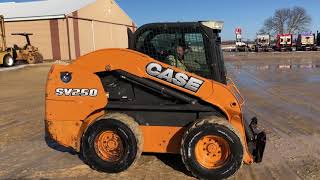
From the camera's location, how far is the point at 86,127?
645 centimetres

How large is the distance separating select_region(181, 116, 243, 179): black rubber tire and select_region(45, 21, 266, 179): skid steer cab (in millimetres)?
12

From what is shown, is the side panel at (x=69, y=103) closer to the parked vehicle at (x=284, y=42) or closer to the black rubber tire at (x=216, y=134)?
the black rubber tire at (x=216, y=134)

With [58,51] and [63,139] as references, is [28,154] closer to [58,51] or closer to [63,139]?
[63,139]

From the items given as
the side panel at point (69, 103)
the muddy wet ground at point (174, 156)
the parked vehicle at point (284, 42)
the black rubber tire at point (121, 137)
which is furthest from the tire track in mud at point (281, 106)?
the parked vehicle at point (284, 42)

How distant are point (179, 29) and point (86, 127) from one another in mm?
1879

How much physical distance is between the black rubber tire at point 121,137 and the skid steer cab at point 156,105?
13mm

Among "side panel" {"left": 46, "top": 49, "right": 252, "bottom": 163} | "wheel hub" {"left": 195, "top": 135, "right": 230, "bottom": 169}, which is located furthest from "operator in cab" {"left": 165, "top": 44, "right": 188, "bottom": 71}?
"wheel hub" {"left": 195, "top": 135, "right": 230, "bottom": 169}

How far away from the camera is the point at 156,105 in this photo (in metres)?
6.31

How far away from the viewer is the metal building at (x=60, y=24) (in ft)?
135

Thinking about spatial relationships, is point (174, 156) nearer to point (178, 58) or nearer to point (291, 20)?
point (178, 58)

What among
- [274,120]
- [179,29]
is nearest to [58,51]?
[274,120]

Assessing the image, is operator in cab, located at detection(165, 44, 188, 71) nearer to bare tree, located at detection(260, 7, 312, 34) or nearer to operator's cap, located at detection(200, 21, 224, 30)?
operator's cap, located at detection(200, 21, 224, 30)

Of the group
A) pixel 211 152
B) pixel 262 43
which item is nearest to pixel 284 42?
pixel 262 43

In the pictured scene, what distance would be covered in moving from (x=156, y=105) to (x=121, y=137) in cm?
64
